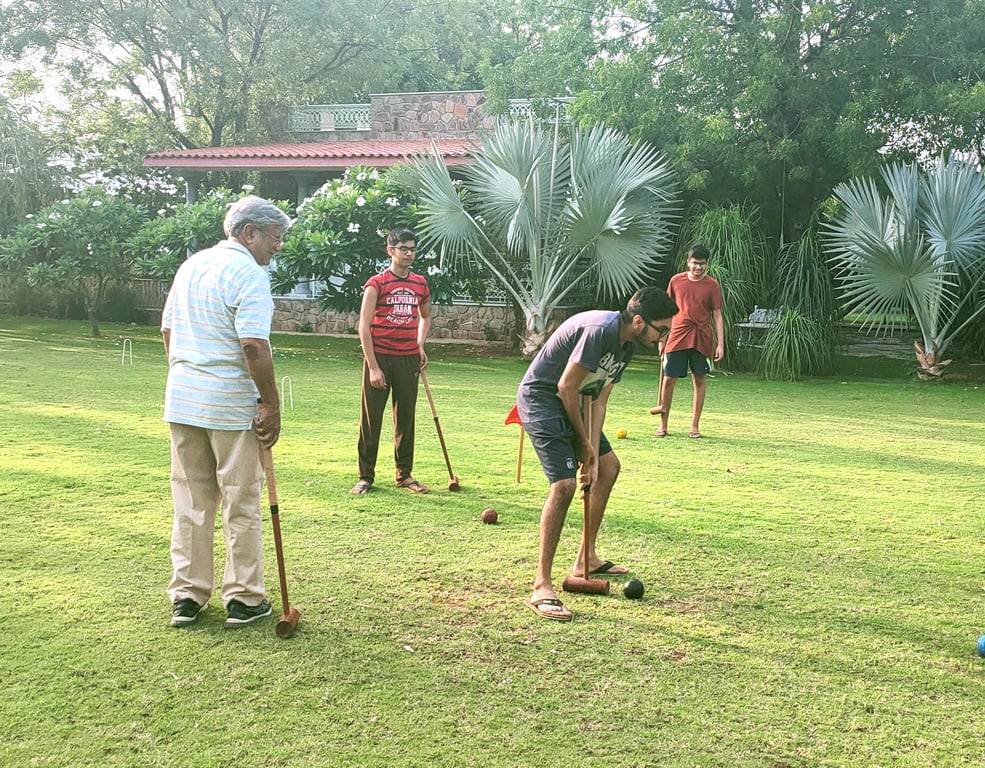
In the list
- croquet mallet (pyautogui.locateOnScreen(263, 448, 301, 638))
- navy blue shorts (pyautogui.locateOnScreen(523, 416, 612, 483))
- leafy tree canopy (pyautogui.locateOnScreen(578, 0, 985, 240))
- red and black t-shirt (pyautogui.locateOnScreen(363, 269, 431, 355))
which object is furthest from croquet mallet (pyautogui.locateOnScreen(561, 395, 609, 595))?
leafy tree canopy (pyautogui.locateOnScreen(578, 0, 985, 240))

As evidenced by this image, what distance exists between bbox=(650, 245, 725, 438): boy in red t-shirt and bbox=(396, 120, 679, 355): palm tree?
16.6 feet

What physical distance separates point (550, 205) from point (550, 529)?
11.4 meters

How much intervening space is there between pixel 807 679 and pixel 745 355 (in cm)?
1247

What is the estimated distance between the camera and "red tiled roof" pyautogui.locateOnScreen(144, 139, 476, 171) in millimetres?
20062

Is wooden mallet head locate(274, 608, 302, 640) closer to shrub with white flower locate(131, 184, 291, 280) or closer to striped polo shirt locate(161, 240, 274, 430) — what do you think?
striped polo shirt locate(161, 240, 274, 430)

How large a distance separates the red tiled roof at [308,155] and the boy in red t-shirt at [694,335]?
10112 mm

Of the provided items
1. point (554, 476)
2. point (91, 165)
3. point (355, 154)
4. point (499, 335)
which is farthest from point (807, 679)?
point (91, 165)

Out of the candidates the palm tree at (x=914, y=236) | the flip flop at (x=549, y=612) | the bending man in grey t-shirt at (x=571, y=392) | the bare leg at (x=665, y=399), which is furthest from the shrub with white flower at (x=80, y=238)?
the flip flop at (x=549, y=612)

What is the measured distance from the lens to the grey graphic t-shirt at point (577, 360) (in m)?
4.64

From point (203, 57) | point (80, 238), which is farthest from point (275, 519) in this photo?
point (203, 57)

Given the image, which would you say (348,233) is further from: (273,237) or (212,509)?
(212,509)

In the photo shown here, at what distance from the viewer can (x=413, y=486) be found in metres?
7.29

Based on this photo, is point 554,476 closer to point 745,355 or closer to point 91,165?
point 745,355

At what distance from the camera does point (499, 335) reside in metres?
19.6
